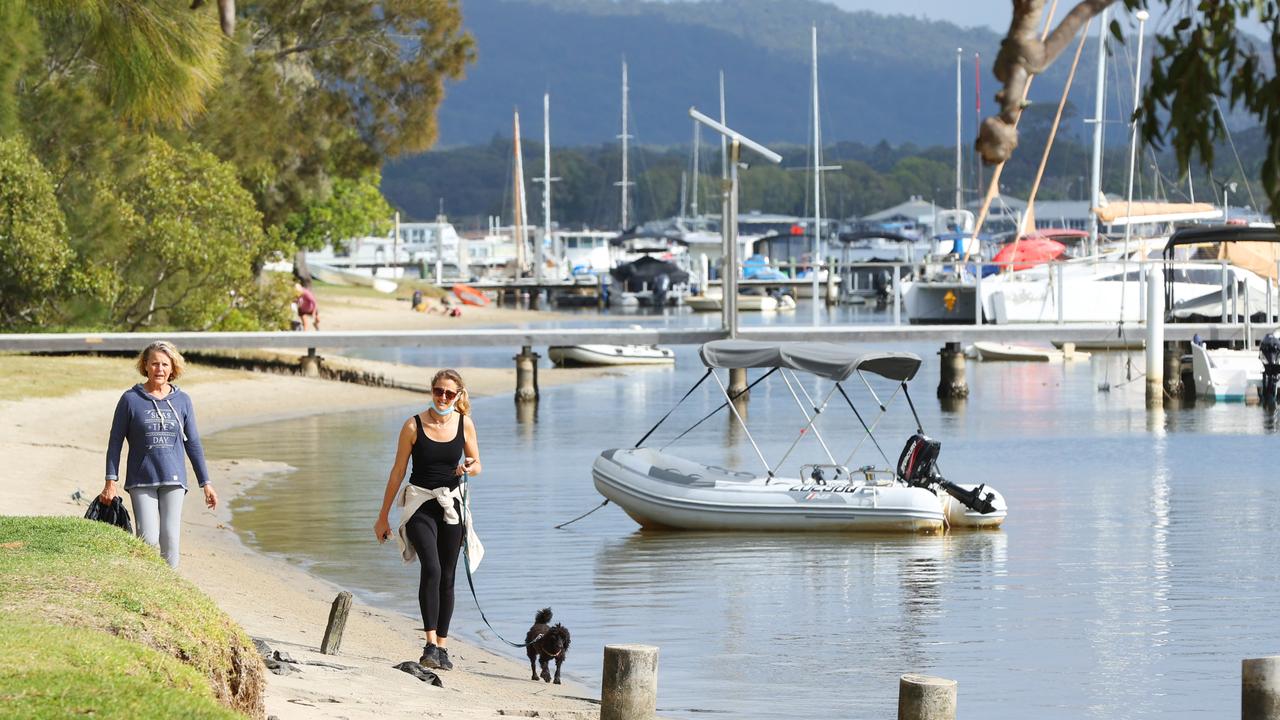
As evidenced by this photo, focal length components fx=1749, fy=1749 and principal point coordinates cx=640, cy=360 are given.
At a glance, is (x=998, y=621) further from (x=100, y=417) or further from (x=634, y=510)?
(x=100, y=417)

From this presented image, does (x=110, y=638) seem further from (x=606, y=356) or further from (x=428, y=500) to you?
(x=606, y=356)

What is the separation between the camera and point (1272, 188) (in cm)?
614

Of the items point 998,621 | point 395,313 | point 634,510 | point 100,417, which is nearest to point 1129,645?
point 998,621

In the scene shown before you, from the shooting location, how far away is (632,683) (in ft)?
32.2

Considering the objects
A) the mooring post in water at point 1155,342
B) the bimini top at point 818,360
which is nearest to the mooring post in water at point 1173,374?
the mooring post in water at point 1155,342

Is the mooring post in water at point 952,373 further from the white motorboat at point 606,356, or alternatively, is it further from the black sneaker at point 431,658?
the black sneaker at point 431,658

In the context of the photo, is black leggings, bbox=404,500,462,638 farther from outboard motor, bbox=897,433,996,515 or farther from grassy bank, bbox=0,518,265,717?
outboard motor, bbox=897,433,996,515

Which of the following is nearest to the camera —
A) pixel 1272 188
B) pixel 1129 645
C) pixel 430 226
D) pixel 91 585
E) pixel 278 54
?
pixel 1272 188

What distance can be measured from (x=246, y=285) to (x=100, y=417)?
12.5 meters

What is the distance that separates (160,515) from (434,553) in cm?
177

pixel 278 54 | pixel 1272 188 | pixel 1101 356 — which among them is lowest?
pixel 1101 356

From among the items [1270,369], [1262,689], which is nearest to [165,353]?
[1262,689]

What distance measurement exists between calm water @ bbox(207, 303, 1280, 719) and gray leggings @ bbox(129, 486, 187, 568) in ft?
11.4

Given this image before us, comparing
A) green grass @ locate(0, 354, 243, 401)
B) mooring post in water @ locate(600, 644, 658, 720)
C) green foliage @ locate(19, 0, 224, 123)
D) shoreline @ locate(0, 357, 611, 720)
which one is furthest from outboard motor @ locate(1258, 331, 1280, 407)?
mooring post in water @ locate(600, 644, 658, 720)
